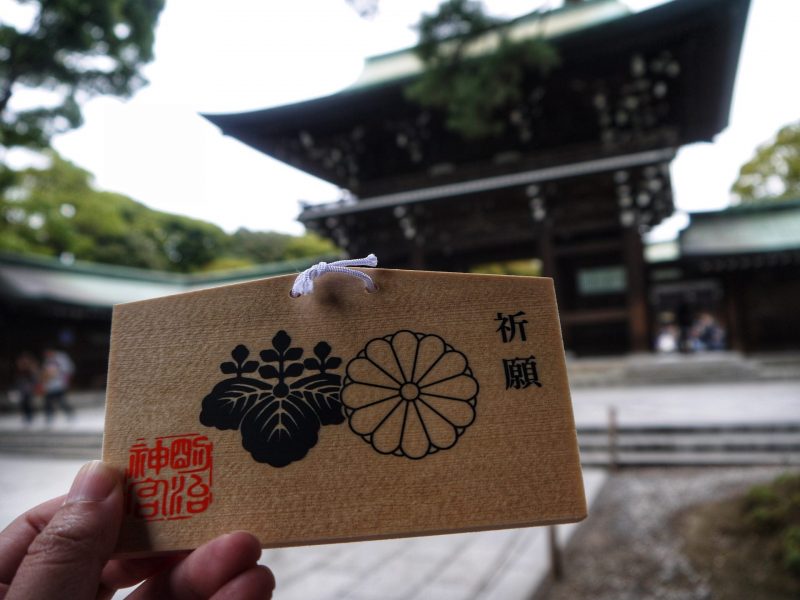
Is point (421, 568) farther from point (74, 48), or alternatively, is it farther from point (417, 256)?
point (74, 48)

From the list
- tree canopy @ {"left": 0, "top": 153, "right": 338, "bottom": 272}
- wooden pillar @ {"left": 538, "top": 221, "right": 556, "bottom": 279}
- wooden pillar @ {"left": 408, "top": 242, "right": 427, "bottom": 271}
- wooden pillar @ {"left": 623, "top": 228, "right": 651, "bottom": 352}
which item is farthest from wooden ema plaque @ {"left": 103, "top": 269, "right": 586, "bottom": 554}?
wooden pillar @ {"left": 623, "top": 228, "right": 651, "bottom": 352}

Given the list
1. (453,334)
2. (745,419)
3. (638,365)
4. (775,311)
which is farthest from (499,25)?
(775,311)

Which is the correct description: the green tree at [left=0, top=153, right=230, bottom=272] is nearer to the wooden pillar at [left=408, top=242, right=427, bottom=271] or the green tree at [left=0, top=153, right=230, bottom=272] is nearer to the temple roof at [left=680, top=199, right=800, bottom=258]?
the wooden pillar at [left=408, top=242, right=427, bottom=271]

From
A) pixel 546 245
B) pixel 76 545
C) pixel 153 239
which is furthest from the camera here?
pixel 546 245

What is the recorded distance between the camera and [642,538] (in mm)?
3053

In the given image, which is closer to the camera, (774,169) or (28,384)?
(28,384)

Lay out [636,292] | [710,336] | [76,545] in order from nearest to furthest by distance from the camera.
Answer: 1. [76,545]
2. [636,292]
3. [710,336]

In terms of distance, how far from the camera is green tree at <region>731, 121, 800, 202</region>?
9.94 m

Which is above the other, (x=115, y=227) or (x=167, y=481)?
(x=115, y=227)

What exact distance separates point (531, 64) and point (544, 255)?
3.79 metres

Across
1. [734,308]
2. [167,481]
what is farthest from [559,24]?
[167,481]

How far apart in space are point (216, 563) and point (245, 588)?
46 millimetres

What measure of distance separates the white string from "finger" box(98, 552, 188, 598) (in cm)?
45

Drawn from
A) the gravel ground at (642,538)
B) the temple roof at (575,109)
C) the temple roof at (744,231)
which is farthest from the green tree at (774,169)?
the gravel ground at (642,538)
